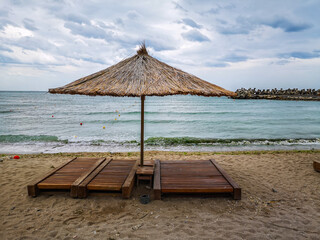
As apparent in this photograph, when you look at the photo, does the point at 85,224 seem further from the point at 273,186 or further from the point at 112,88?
the point at 273,186

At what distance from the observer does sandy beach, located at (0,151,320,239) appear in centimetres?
298

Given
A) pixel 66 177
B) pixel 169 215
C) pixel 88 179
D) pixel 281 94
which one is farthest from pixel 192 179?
pixel 281 94

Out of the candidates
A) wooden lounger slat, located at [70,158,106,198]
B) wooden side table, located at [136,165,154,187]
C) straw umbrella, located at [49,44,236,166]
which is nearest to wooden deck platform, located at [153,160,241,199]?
wooden side table, located at [136,165,154,187]

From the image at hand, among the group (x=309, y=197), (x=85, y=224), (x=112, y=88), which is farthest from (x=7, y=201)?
(x=309, y=197)

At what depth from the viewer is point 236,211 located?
3.52m

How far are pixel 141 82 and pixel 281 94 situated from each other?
61.3m

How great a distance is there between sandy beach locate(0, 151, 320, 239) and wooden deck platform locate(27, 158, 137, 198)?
0.70 feet

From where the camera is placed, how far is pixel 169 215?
3379mm

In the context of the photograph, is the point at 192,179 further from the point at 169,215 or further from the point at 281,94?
the point at 281,94

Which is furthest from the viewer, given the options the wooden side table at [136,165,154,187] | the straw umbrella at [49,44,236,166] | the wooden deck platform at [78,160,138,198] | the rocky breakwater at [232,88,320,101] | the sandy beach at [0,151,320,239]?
the rocky breakwater at [232,88,320,101]

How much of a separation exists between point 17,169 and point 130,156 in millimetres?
3375

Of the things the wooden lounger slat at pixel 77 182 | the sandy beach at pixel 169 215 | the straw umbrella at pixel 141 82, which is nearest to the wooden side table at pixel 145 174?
the sandy beach at pixel 169 215

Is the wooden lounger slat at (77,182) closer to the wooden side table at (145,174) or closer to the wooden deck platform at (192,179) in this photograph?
the wooden side table at (145,174)

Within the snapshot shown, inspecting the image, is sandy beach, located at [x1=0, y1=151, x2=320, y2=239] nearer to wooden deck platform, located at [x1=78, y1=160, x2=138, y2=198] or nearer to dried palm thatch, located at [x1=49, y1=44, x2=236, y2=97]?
wooden deck platform, located at [x1=78, y1=160, x2=138, y2=198]
